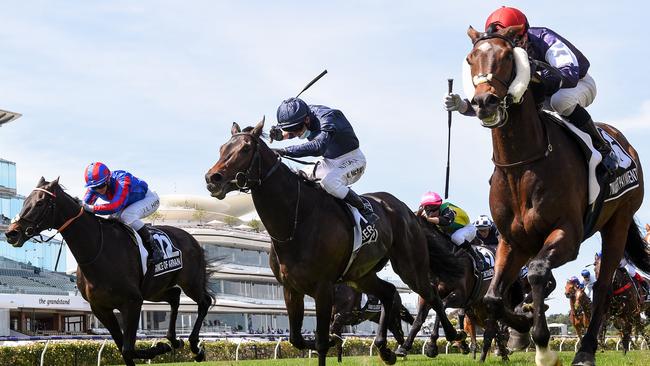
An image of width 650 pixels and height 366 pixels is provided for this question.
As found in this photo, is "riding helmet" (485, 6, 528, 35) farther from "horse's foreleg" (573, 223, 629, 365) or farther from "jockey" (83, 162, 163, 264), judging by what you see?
"jockey" (83, 162, 163, 264)

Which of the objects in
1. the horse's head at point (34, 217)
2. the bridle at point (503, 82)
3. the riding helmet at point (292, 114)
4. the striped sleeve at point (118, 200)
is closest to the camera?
the bridle at point (503, 82)

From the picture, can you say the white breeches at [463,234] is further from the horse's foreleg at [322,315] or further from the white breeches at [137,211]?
the horse's foreleg at [322,315]

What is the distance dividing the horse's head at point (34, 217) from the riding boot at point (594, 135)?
19.1ft

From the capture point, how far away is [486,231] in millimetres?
14031

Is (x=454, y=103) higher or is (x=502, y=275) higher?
(x=454, y=103)

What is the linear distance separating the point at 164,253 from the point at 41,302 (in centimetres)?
3495

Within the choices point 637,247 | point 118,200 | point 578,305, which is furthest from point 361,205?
point 578,305

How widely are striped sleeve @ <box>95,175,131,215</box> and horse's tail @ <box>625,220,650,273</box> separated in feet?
19.8

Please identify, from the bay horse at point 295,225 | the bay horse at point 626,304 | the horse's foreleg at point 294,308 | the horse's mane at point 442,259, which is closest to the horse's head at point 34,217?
the bay horse at point 295,225

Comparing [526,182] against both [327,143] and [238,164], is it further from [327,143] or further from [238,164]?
[327,143]

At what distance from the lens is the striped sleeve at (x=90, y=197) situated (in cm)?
1059

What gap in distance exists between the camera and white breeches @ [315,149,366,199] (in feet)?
28.3

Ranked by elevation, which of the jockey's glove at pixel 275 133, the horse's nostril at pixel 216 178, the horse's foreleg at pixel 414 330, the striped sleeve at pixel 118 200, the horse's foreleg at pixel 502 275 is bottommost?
the horse's foreleg at pixel 414 330

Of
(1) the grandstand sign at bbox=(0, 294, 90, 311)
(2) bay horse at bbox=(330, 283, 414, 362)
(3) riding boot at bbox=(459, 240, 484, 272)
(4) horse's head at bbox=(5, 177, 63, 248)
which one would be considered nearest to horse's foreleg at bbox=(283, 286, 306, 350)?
(4) horse's head at bbox=(5, 177, 63, 248)
